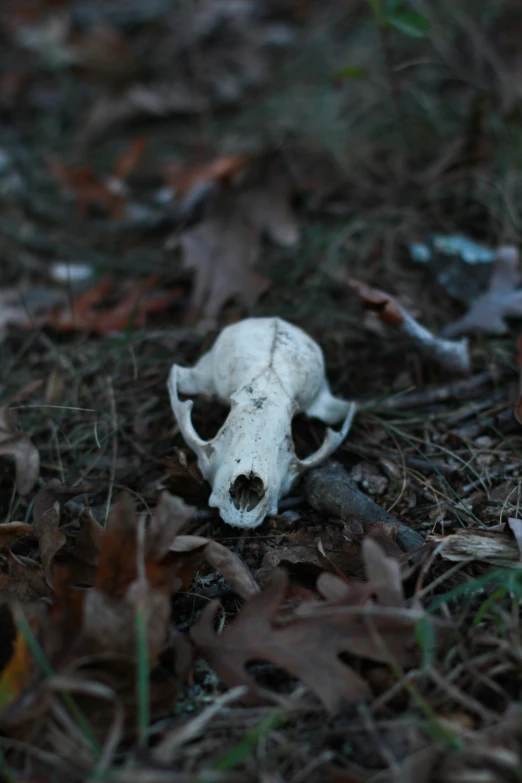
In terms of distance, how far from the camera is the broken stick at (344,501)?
6.89ft

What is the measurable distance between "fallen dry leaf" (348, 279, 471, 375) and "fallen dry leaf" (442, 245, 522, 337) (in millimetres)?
184

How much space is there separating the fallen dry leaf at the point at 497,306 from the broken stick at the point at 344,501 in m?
0.98

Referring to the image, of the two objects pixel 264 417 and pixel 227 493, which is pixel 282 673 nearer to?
pixel 227 493

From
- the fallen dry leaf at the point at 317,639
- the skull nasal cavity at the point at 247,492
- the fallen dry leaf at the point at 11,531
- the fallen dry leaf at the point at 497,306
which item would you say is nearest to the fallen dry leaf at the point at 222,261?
the fallen dry leaf at the point at 497,306

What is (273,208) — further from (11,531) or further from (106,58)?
(106,58)

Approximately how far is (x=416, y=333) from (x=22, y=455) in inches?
61.2

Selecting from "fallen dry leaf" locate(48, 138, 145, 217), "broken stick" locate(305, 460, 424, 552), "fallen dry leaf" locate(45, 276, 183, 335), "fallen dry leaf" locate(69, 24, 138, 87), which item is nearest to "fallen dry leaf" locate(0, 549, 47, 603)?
"broken stick" locate(305, 460, 424, 552)

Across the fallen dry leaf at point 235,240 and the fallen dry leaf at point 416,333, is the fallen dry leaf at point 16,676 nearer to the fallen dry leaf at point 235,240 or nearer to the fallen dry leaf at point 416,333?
the fallen dry leaf at point 416,333

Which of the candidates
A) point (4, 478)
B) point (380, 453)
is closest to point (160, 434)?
point (4, 478)

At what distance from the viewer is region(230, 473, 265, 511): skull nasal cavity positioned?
2.11 metres

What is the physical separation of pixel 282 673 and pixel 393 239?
7.55 ft

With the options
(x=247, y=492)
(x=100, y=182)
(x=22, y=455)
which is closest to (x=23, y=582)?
(x=22, y=455)

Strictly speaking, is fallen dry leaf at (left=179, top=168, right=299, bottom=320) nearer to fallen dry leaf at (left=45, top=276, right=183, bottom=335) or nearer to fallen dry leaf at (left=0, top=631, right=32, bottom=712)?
fallen dry leaf at (left=45, top=276, right=183, bottom=335)

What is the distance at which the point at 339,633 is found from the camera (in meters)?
1.66
